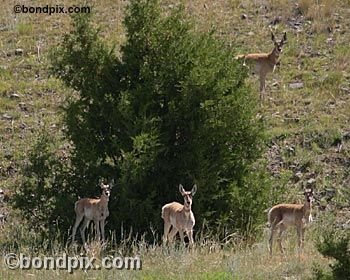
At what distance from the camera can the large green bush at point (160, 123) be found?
59.8 ft

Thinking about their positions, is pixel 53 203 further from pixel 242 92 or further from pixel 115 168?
pixel 242 92

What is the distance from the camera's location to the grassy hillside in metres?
22.5

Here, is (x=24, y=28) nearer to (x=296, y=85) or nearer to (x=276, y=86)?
(x=276, y=86)

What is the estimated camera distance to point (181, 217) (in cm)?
1659

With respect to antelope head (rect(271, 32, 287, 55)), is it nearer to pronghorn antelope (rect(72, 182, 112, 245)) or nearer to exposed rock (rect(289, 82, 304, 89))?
exposed rock (rect(289, 82, 304, 89))

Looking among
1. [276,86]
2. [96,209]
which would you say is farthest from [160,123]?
[276,86]

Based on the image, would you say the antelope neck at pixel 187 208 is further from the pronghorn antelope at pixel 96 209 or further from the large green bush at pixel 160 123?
the large green bush at pixel 160 123

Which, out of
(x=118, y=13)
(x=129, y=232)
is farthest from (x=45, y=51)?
(x=129, y=232)

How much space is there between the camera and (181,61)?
61.8ft

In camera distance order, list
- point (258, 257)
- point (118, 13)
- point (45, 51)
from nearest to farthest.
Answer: point (258, 257) → point (45, 51) → point (118, 13)

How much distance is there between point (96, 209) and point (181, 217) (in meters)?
1.63

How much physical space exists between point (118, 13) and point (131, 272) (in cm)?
1728

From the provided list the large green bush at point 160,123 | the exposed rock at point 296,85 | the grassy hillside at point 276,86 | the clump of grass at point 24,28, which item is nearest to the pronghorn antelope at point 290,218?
the grassy hillside at point 276,86

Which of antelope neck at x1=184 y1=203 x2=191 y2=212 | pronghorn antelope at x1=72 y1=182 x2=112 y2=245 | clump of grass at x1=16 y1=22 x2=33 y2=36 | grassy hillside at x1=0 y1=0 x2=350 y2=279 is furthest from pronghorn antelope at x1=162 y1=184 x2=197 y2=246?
clump of grass at x1=16 y1=22 x2=33 y2=36
